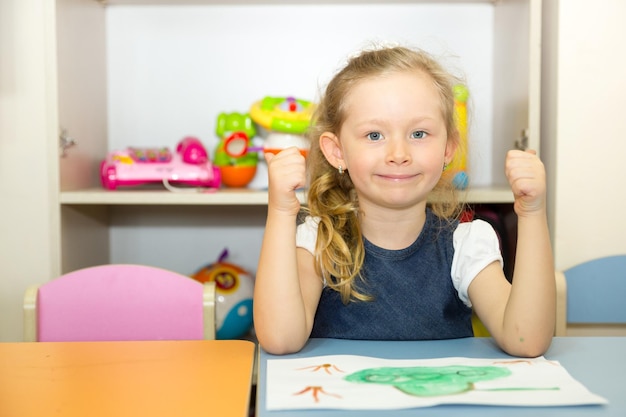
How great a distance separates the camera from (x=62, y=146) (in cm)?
157

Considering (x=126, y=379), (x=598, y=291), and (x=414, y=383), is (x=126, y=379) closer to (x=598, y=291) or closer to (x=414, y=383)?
(x=414, y=383)

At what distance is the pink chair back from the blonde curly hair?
241 millimetres

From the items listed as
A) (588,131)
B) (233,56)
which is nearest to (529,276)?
(588,131)

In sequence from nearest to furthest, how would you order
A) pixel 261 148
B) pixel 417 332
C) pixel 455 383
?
pixel 455 383 < pixel 417 332 < pixel 261 148

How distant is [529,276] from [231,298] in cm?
98

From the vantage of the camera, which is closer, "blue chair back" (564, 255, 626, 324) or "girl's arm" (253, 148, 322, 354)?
"girl's arm" (253, 148, 322, 354)

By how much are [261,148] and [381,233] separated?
777mm

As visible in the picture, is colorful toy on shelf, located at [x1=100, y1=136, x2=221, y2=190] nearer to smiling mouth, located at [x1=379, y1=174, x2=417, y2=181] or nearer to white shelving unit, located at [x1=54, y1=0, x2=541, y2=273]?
white shelving unit, located at [x1=54, y1=0, x2=541, y2=273]

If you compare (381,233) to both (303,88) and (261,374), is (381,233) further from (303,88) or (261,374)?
(303,88)

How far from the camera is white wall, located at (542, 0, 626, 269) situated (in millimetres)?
1499

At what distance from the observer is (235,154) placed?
70.7 inches

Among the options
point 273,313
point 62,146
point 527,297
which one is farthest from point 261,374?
point 62,146

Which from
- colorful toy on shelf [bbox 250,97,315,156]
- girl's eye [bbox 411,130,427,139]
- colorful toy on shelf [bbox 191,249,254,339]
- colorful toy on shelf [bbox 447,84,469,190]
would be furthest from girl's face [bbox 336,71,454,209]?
colorful toy on shelf [bbox 191,249,254,339]

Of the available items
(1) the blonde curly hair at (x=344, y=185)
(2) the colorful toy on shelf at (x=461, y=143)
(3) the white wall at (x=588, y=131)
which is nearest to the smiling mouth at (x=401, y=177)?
(1) the blonde curly hair at (x=344, y=185)
